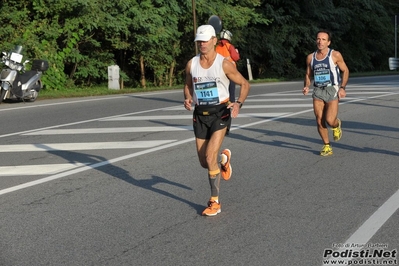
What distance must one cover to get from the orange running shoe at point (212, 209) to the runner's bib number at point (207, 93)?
3.22 ft

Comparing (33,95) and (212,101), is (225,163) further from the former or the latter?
(33,95)

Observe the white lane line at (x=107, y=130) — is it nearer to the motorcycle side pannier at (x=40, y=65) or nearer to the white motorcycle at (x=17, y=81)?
the white motorcycle at (x=17, y=81)

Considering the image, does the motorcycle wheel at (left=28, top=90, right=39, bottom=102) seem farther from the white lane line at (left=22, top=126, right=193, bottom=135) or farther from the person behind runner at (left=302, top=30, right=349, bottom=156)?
the person behind runner at (left=302, top=30, right=349, bottom=156)

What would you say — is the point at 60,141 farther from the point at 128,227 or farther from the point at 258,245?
the point at 258,245

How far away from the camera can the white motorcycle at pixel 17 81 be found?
20.0 metres

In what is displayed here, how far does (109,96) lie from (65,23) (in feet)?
20.1

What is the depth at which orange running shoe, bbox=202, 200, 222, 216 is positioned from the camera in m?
7.12

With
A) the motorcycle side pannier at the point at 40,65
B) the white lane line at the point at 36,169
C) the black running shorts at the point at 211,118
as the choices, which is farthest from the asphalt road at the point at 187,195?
the motorcycle side pannier at the point at 40,65

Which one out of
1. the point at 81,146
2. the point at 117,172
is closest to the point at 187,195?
the point at 117,172

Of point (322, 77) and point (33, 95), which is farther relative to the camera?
point (33, 95)

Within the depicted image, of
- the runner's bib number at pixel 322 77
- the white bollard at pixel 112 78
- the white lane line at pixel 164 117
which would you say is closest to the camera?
the runner's bib number at pixel 322 77

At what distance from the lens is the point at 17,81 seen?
789 inches

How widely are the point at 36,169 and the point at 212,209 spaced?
138 inches

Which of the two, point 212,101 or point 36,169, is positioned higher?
point 212,101
